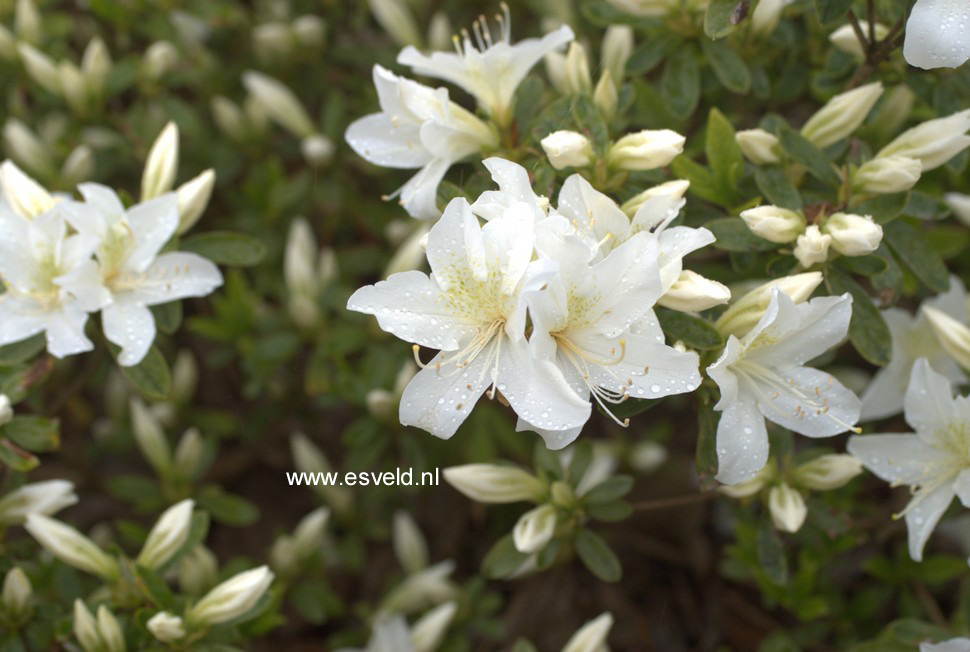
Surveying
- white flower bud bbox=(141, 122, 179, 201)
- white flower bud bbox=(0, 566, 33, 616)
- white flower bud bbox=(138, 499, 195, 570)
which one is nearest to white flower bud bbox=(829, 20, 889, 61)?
white flower bud bbox=(141, 122, 179, 201)

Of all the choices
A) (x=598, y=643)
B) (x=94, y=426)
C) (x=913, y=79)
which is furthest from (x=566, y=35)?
(x=94, y=426)

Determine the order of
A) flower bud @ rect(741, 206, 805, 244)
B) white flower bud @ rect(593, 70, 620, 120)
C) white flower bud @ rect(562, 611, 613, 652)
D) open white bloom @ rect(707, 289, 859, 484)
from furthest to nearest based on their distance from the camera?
white flower bud @ rect(562, 611, 613, 652), white flower bud @ rect(593, 70, 620, 120), flower bud @ rect(741, 206, 805, 244), open white bloom @ rect(707, 289, 859, 484)

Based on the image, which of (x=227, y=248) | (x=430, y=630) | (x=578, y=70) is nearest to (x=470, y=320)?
(x=578, y=70)

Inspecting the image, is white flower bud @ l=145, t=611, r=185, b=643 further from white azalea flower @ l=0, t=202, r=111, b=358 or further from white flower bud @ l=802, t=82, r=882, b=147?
white flower bud @ l=802, t=82, r=882, b=147

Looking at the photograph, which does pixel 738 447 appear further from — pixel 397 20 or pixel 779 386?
pixel 397 20

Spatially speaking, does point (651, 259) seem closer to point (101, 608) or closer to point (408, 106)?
point (408, 106)

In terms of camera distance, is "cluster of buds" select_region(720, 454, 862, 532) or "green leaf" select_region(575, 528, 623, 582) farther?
"green leaf" select_region(575, 528, 623, 582)

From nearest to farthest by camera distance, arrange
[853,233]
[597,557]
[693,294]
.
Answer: [693,294] < [853,233] < [597,557]
